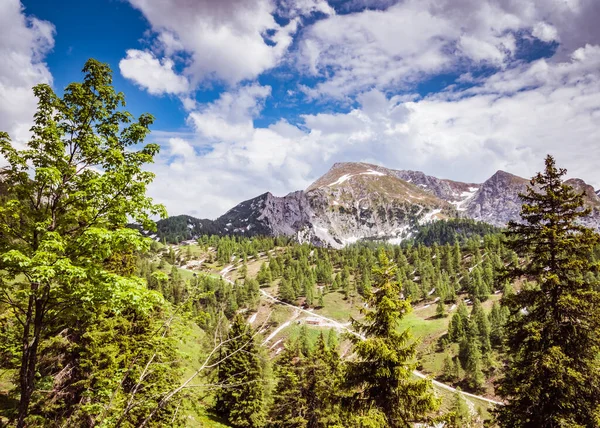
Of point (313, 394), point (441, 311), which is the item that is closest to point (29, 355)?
point (313, 394)

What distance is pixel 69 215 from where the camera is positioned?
29.9ft

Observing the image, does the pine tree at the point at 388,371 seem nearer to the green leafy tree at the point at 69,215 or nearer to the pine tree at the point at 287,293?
the green leafy tree at the point at 69,215

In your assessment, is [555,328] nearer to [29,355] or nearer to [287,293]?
[29,355]

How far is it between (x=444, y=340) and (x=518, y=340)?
87.0 meters

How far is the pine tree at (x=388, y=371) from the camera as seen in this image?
13.5m

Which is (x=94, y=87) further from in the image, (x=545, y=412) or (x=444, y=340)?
(x=444, y=340)

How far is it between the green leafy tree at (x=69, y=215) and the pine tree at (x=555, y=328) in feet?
43.9

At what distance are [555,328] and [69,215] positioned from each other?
16850 mm

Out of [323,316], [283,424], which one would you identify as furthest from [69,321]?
[323,316]

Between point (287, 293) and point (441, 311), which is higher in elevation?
point (287, 293)

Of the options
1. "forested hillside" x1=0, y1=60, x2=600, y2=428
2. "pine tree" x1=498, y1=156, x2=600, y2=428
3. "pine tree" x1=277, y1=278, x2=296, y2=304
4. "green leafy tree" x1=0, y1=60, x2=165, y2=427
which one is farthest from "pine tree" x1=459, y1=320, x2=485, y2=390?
"green leafy tree" x1=0, y1=60, x2=165, y2=427

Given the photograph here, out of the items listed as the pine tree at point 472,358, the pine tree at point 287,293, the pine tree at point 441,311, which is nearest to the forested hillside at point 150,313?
the pine tree at point 472,358

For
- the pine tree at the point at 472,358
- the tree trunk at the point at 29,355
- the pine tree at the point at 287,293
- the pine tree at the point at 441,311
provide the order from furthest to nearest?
the pine tree at the point at 287,293, the pine tree at the point at 441,311, the pine tree at the point at 472,358, the tree trunk at the point at 29,355

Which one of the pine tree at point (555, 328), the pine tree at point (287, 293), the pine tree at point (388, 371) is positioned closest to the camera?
the pine tree at point (555, 328)
